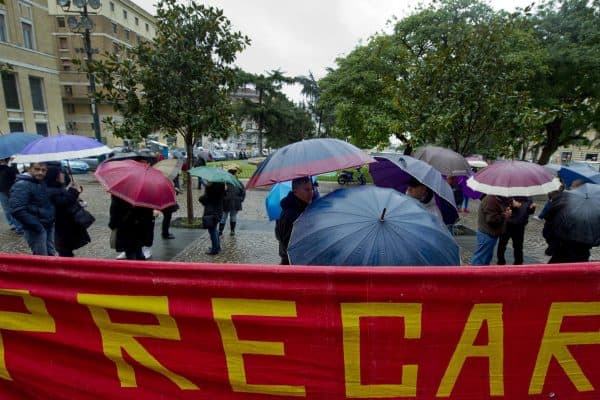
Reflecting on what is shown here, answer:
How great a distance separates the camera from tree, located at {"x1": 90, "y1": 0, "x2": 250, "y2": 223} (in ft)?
25.3

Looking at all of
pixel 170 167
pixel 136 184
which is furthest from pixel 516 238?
pixel 170 167

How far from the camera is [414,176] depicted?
9.44 feet

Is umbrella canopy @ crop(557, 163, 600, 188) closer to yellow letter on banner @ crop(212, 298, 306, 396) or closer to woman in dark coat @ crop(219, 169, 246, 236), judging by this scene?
yellow letter on banner @ crop(212, 298, 306, 396)

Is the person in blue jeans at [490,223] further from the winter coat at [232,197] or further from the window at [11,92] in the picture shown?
the window at [11,92]

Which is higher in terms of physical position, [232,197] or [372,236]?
[372,236]

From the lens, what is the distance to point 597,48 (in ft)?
51.9

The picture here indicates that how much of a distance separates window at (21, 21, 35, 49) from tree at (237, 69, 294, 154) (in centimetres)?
1897

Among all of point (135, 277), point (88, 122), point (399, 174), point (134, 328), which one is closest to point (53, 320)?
point (134, 328)

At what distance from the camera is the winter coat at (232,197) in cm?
738

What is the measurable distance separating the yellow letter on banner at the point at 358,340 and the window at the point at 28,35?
39262mm

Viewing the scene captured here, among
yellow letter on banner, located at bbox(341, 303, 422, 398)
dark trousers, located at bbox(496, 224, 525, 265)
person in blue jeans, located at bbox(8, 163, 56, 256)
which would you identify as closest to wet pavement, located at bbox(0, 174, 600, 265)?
dark trousers, located at bbox(496, 224, 525, 265)

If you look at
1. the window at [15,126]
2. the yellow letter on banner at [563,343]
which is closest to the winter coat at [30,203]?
the yellow letter on banner at [563,343]

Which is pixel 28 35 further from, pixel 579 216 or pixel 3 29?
pixel 579 216

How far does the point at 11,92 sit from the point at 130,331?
36661mm
